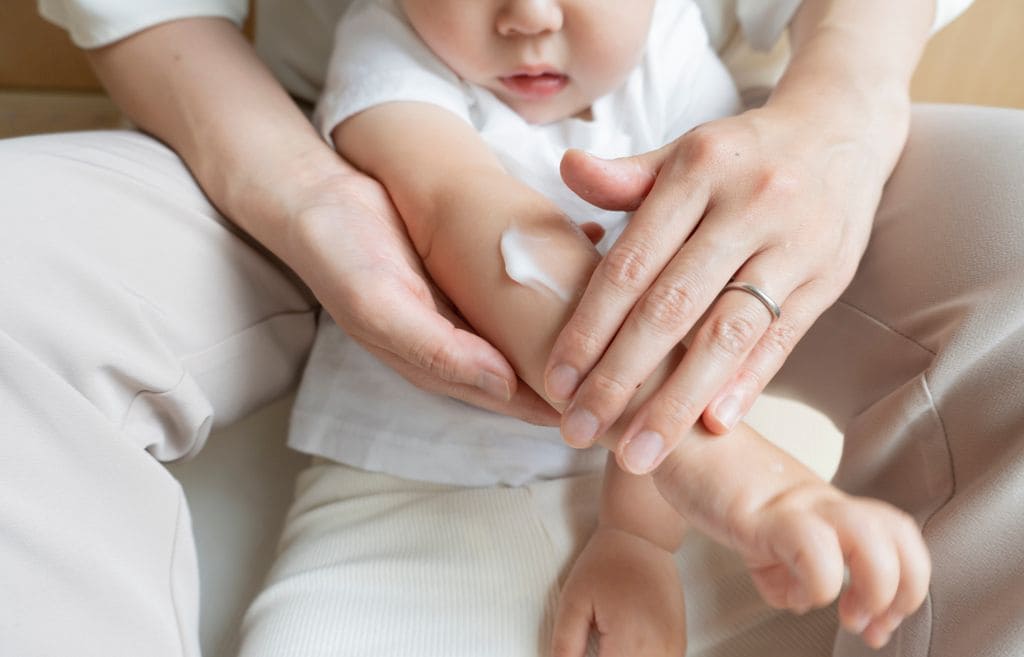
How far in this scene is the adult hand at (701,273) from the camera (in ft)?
1.55

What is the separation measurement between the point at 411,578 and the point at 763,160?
360 millimetres

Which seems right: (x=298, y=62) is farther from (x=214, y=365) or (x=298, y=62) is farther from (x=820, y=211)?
(x=820, y=211)

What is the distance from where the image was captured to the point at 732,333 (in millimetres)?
479

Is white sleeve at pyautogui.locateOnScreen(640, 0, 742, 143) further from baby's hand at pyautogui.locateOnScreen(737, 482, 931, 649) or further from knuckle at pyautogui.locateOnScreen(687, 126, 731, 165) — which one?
baby's hand at pyautogui.locateOnScreen(737, 482, 931, 649)

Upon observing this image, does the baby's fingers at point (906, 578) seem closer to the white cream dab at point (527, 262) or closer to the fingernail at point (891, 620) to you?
the fingernail at point (891, 620)

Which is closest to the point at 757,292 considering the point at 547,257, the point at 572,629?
the point at 547,257

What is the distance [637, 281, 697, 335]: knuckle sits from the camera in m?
0.48

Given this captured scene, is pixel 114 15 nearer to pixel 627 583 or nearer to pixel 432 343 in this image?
pixel 432 343

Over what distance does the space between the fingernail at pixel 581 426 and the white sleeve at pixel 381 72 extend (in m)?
0.29

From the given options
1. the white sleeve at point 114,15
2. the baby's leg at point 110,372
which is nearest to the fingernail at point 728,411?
the baby's leg at point 110,372

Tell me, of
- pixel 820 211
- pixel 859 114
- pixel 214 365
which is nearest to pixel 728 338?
pixel 820 211

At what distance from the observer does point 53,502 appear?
48cm

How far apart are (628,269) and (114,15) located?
19.5 inches

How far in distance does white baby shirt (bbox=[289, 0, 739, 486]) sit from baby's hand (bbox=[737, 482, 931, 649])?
266mm
